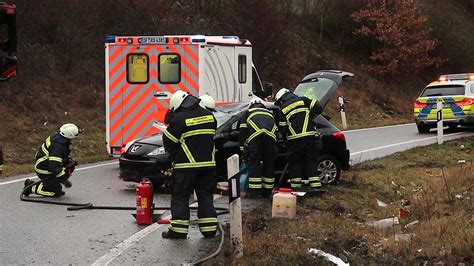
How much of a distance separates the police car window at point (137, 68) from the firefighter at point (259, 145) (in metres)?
4.33

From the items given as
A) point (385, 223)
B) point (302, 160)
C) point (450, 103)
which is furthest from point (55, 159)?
point (450, 103)

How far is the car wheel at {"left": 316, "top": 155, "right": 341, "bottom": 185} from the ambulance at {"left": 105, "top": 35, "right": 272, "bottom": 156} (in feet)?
11.3

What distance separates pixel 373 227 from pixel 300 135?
260 cm

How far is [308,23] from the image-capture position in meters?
36.2

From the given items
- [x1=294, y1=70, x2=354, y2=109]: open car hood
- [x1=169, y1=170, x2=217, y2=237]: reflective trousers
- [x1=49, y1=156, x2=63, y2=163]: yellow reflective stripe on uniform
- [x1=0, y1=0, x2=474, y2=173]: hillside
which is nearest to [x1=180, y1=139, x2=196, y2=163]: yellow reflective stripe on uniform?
[x1=169, y1=170, x2=217, y2=237]: reflective trousers

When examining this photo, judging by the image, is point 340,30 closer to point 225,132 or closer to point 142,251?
point 225,132

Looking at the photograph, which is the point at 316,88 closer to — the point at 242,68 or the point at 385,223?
the point at 385,223

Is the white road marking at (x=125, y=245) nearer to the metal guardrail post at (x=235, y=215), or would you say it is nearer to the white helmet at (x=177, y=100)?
the metal guardrail post at (x=235, y=215)

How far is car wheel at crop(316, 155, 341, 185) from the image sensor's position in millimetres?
11688

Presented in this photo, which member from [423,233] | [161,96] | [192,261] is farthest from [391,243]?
[161,96]

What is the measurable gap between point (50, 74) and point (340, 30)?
64.1ft

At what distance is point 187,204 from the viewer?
7906 mm

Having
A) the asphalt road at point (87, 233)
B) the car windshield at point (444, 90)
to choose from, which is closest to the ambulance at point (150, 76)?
the asphalt road at point (87, 233)

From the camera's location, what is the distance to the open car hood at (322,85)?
11414mm
